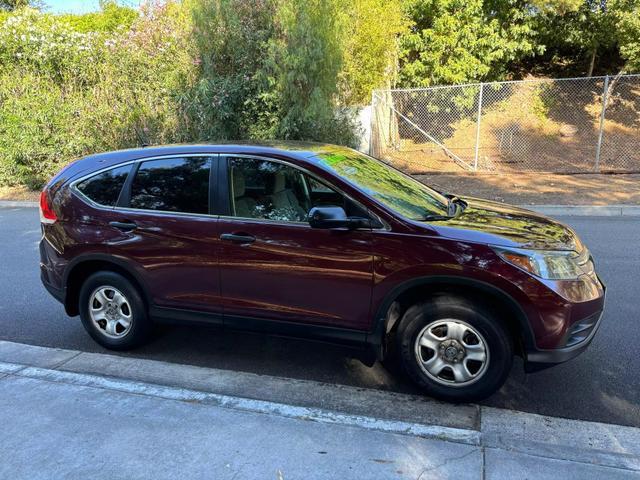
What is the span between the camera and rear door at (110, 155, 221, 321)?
3936mm

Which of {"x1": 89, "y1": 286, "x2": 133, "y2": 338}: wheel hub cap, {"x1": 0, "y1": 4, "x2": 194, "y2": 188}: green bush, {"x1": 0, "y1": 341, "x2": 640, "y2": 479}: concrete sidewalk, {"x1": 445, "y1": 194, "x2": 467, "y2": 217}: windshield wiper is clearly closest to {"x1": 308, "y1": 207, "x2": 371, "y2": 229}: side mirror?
{"x1": 445, "y1": 194, "x2": 467, "y2": 217}: windshield wiper

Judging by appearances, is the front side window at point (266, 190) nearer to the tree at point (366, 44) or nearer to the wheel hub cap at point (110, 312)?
the wheel hub cap at point (110, 312)

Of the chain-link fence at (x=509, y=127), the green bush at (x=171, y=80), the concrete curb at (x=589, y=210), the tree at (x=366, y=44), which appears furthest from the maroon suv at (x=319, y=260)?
the chain-link fence at (x=509, y=127)

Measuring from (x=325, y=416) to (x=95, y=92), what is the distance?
14.0 meters

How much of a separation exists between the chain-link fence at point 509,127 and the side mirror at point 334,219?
450 inches

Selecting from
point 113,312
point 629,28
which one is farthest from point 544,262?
point 629,28

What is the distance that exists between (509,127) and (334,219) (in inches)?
631

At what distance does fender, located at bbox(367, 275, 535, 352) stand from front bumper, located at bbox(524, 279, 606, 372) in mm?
77

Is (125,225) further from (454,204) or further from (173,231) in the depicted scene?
(454,204)

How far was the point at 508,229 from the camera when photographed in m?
3.57

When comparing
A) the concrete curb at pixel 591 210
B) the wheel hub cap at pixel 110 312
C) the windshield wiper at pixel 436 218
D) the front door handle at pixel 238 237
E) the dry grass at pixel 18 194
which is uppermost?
the windshield wiper at pixel 436 218

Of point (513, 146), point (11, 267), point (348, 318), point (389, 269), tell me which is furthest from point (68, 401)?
point (513, 146)

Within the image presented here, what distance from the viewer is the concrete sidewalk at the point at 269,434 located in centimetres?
276

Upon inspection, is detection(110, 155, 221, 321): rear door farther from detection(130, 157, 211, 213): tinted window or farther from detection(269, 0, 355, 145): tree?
detection(269, 0, 355, 145): tree
